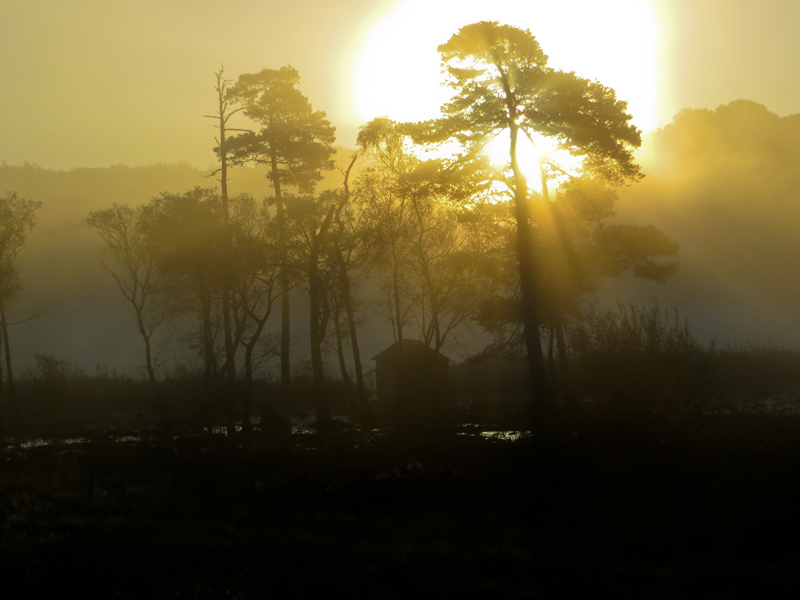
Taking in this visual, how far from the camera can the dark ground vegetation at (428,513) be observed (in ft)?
30.9

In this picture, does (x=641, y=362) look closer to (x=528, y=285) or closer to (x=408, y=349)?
(x=528, y=285)

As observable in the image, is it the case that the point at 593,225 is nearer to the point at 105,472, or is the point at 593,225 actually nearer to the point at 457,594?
the point at 105,472

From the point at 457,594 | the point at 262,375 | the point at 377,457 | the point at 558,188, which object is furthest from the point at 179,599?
the point at 262,375

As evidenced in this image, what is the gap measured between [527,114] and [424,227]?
15.0 meters

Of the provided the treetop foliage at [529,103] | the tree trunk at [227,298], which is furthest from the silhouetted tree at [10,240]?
the treetop foliage at [529,103]

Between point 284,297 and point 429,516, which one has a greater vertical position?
point 284,297

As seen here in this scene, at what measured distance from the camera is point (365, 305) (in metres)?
45.6

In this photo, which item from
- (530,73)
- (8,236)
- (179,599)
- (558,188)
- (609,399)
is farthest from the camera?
(8,236)

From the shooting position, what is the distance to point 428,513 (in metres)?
13.5

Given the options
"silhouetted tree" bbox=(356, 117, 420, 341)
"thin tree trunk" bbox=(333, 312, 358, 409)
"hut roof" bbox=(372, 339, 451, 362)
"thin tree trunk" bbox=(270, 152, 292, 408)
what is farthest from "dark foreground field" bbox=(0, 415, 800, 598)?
"hut roof" bbox=(372, 339, 451, 362)

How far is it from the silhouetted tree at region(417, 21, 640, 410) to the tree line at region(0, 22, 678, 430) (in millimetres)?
43

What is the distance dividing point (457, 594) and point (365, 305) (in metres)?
37.2

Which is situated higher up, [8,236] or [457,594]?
[8,236]

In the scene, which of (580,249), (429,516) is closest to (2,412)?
(580,249)
